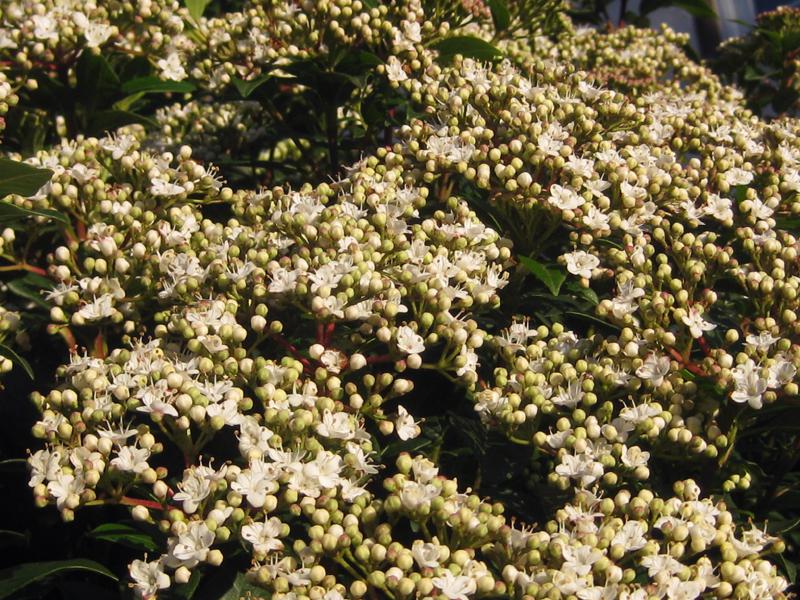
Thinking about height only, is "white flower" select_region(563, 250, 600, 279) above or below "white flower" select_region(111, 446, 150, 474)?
above

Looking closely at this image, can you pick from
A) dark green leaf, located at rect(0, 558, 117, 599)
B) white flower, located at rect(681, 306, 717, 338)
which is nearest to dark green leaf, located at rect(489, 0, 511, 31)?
white flower, located at rect(681, 306, 717, 338)

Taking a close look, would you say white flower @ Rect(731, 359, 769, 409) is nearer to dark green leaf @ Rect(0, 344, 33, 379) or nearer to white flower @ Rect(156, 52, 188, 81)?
dark green leaf @ Rect(0, 344, 33, 379)

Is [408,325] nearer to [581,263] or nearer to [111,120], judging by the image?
[581,263]

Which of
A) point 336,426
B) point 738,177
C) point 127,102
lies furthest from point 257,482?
point 127,102

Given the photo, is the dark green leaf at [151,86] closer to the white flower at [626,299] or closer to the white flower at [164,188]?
the white flower at [164,188]

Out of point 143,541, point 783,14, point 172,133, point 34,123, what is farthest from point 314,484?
point 783,14

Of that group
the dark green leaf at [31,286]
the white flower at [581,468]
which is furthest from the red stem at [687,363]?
the dark green leaf at [31,286]

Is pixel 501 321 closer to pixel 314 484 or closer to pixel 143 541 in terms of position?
pixel 314 484
